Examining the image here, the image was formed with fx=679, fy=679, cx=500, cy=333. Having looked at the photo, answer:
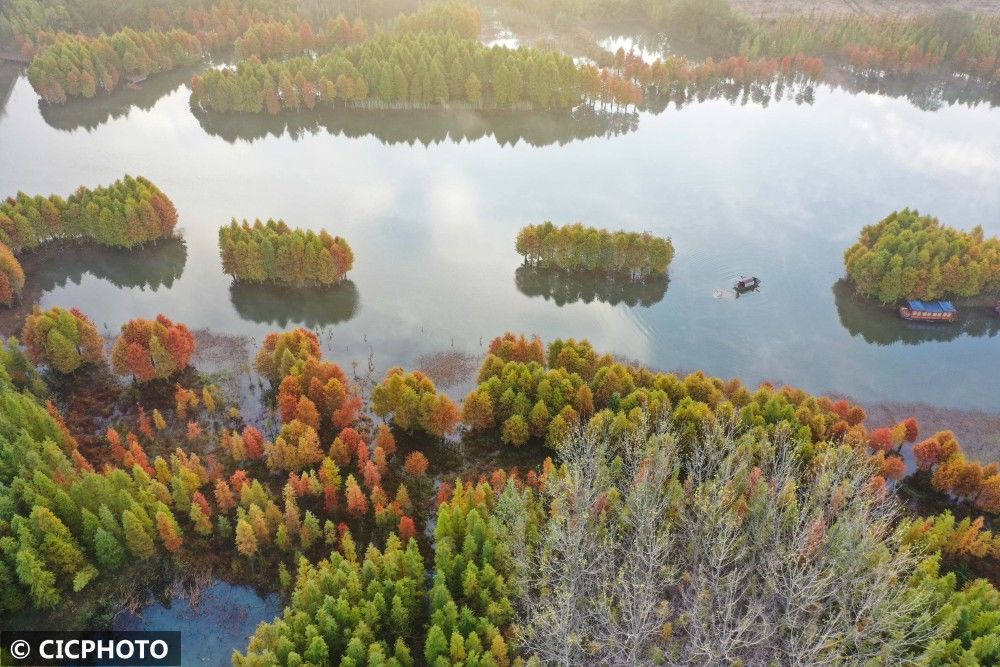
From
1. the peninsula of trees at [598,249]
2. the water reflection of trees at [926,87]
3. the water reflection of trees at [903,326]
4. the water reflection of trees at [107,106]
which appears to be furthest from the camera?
the water reflection of trees at [926,87]

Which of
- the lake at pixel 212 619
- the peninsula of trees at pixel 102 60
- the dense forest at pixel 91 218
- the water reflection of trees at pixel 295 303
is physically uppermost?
the peninsula of trees at pixel 102 60

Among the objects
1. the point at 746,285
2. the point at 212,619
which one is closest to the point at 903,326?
the point at 746,285

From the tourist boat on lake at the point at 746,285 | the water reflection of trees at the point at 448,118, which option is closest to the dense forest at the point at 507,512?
the tourist boat on lake at the point at 746,285

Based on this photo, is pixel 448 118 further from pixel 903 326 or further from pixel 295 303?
pixel 903 326

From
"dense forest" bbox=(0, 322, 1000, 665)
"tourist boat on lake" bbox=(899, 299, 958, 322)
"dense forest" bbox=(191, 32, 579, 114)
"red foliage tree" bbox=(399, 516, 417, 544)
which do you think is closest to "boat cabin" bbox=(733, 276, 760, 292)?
"tourist boat on lake" bbox=(899, 299, 958, 322)

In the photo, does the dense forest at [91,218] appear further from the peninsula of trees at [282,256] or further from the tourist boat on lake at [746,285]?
the tourist boat on lake at [746,285]
